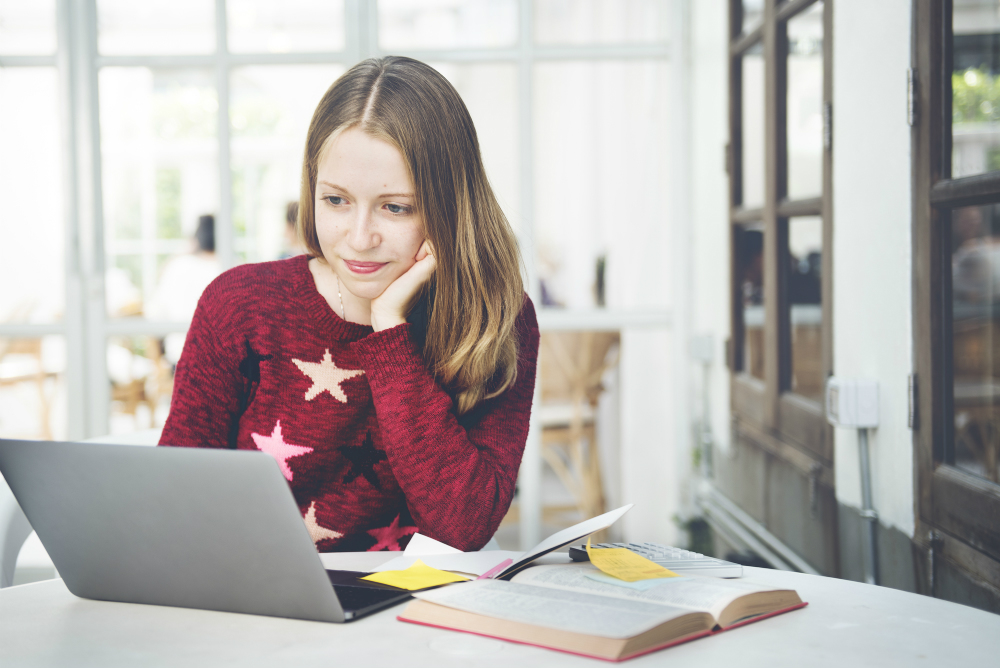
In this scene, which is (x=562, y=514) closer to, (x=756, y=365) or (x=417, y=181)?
(x=756, y=365)

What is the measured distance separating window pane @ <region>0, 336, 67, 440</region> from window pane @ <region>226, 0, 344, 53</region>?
1.16 meters

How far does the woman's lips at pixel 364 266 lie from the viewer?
123 cm

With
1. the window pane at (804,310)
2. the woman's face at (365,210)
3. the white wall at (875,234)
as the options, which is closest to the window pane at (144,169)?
the woman's face at (365,210)

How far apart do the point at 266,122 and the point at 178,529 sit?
7.94ft

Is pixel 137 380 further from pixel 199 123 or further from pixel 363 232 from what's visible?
pixel 363 232

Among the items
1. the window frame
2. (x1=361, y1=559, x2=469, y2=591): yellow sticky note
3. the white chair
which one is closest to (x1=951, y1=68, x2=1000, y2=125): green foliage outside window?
the window frame

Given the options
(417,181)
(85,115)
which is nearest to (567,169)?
(85,115)

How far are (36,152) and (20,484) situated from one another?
7.72 ft

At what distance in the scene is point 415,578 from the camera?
2.88 ft

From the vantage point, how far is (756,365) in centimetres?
242

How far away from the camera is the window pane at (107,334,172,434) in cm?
291

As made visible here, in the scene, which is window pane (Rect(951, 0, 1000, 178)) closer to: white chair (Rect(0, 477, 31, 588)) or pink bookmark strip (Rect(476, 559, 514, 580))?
pink bookmark strip (Rect(476, 559, 514, 580))

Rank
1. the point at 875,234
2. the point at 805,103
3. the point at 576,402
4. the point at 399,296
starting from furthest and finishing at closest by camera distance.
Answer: the point at 576,402, the point at 805,103, the point at 875,234, the point at 399,296

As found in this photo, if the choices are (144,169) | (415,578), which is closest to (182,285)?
(144,169)
